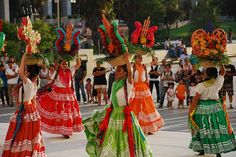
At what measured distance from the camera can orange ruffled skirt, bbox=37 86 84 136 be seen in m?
14.3

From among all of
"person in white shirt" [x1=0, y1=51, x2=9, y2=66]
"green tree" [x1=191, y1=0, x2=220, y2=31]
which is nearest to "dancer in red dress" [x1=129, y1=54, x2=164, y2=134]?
"person in white shirt" [x1=0, y1=51, x2=9, y2=66]

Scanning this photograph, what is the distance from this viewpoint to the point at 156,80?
70.7 feet

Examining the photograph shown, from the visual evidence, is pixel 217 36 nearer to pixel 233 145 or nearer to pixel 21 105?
pixel 233 145

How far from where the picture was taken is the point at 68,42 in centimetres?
1445

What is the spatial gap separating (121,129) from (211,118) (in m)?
1.87

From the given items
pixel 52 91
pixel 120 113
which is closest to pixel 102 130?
pixel 120 113

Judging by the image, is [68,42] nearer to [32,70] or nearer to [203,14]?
[32,70]

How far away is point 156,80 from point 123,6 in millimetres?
29172

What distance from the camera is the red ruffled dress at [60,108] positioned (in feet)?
47.1

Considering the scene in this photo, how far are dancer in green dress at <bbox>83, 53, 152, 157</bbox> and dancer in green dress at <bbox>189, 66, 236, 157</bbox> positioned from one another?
145 centimetres

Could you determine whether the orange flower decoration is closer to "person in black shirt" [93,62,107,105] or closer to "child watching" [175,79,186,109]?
"child watching" [175,79,186,109]

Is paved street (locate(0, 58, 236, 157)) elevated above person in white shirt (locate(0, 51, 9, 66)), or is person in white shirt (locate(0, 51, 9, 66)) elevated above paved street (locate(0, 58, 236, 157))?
person in white shirt (locate(0, 51, 9, 66))

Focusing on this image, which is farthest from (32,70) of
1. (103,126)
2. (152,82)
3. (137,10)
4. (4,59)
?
(137,10)

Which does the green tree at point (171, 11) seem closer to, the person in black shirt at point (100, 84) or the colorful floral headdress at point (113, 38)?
the person in black shirt at point (100, 84)
